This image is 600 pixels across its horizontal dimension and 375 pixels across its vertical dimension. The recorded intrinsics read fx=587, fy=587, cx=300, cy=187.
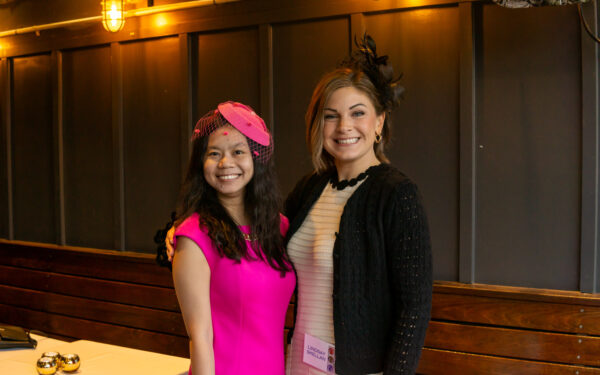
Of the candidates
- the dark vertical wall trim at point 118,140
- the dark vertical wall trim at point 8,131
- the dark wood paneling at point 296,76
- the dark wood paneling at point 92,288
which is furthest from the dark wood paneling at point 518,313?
the dark vertical wall trim at point 8,131

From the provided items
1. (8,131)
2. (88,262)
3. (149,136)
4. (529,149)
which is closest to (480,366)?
(529,149)

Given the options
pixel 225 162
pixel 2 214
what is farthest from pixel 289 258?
pixel 2 214

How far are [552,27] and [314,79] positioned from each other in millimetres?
1468

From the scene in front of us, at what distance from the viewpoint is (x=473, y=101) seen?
3348 millimetres

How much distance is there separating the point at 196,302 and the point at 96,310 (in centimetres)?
352

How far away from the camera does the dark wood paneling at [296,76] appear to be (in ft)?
12.6

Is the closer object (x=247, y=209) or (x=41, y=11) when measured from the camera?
(x=247, y=209)

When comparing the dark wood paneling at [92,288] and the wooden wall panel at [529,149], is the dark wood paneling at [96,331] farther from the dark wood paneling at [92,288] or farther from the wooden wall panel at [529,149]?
the wooden wall panel at [529,149]

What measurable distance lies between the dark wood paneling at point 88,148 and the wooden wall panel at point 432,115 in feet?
8.26

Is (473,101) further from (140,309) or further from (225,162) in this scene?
(140,309)

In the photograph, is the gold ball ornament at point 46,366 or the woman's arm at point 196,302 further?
the gold ball ornament at point 46,366

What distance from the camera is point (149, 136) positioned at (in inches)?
183

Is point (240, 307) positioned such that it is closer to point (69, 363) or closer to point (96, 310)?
point (69, 363)

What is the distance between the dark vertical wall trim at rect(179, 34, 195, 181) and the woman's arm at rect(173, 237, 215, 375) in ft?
8.91
